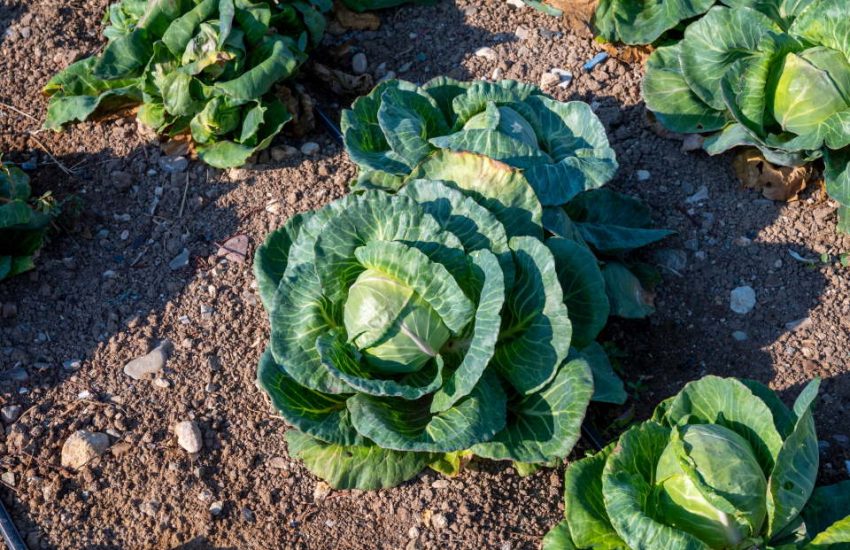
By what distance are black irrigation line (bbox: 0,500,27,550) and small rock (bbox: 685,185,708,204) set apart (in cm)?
353

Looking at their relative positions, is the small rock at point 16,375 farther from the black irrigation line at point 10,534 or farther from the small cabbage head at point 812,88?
the small cabbage head at point 812,88

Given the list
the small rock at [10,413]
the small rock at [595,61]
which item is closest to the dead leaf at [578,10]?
the small rock at [595,61]

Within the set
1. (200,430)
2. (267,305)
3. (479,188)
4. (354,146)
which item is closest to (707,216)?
(479,188)

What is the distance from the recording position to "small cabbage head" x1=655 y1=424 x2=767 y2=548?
3.16m

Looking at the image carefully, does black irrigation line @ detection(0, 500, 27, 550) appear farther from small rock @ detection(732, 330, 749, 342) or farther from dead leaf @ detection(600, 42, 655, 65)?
dead leaf @ detection(600, 42, 655, 65)

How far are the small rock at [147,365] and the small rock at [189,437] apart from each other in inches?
14.2

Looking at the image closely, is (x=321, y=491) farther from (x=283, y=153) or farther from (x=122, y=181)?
(x=122, y=181)

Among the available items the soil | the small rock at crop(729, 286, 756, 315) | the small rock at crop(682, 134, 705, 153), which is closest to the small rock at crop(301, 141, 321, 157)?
the soil

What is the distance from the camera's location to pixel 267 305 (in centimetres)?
376

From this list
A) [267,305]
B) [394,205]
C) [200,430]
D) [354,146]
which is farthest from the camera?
[354,146]

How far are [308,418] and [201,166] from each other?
205 cm

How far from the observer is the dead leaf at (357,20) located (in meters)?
5.60

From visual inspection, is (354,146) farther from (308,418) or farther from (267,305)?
(308,418)

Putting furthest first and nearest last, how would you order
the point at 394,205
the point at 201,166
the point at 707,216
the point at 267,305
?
1. the point at 201,166
2. the point at 707,216
3. the point at 267,305
4. the point at 394,205
